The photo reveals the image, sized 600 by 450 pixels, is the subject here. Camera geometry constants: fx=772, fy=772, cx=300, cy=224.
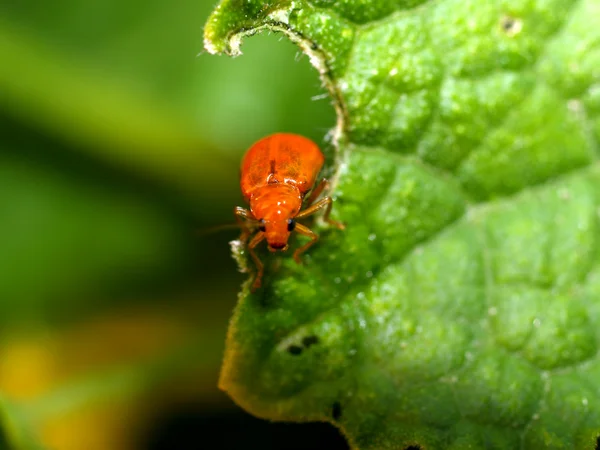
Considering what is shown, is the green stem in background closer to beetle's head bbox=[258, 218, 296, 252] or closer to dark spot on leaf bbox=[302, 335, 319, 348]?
beetle's head bbox=[258, 218, 296, 252]

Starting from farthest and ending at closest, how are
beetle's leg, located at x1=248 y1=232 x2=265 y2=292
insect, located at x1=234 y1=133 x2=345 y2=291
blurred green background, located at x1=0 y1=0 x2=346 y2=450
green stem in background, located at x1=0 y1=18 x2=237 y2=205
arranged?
green stem in background, located at x1=0 y1=18 x2=237 y2=205
blurred green background, located at x1=0 y1=0 x2=346 y2=450
insect, located at x1=234 y1=133 x2=345 y2=291
beetle's leg, located at x1=248 y1=232 x2=265 y2=292

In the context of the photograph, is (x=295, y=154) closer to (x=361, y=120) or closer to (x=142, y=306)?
(x=361, y=120)

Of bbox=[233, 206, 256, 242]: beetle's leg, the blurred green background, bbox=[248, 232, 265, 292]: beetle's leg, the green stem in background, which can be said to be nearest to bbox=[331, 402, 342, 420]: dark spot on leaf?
bbox=[248, 232, 265, 292]: beetle's leg

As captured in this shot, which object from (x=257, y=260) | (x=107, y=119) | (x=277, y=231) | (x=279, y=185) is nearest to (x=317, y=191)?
(x=279, y=185)

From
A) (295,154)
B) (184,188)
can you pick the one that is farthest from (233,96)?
(295,154)

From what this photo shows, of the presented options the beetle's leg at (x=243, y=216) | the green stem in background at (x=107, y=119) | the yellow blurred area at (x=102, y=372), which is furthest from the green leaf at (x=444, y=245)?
the green stem in background at (x=107, y=119)

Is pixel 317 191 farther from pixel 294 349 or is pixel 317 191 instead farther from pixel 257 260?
pixel 294 349

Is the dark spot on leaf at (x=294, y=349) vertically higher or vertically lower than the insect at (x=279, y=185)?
lower

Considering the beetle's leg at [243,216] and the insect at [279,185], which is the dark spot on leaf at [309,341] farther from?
the beetle's leg at [243,216]
